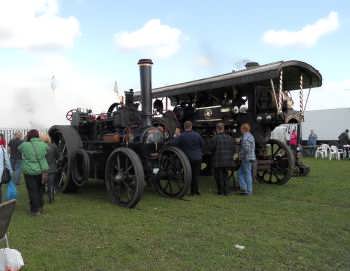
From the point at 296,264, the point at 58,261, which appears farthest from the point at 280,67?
the point at 58,261

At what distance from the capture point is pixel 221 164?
8172 mm

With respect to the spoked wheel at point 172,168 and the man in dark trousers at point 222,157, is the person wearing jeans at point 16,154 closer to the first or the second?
the spoked wheel at point 172,168

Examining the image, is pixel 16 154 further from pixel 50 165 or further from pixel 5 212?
pixel 5 212

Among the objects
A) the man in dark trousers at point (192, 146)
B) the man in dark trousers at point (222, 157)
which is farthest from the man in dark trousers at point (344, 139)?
the man in dark trousers at point (192, 146)

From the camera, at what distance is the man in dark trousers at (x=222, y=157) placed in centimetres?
817

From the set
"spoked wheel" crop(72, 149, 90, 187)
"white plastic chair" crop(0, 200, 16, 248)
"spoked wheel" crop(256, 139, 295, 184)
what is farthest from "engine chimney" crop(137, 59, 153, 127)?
"white plastic chair" crop(0, 200, 16, 248)

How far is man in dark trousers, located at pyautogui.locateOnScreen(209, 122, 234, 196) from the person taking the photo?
8.17 meters

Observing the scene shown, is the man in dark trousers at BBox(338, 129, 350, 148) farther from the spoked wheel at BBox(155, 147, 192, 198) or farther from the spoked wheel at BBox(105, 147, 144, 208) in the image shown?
the spoked wheel at BBox(105, 147, 144, 208)

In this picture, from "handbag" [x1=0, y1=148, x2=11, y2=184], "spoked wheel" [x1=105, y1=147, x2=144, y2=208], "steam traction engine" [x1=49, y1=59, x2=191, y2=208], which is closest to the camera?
"handbag" [x1=0, y1=148, x2=11, y2=184]

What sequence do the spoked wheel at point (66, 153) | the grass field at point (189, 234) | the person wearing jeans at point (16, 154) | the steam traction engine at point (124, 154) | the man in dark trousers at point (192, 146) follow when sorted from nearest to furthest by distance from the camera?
the grass field at point (189, 234), the steam traction engine at point (124, 154), the man in dark trousers at point (192, 146), the spoked wheel at point (66, 153), the person wearing jeans at point (16, 154)

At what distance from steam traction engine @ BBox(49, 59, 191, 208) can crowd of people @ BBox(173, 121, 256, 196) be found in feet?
1.14

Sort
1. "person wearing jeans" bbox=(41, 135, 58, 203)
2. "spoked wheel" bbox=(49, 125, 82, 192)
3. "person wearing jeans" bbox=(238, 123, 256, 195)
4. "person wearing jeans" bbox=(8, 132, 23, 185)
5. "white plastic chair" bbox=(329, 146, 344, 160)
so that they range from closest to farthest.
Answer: "person wearing jeans" bbox=(41, 135, 58, 203)
"spoked wheel" bbox=(49, 125, 82, 192)
"person wearing jeans" bbox=(238, 123, 256, 195)
"person wearing jeans" bbox=(8, 132, 23, 185)
"white plastic chair" bbox=(329, 146, 344, 160)

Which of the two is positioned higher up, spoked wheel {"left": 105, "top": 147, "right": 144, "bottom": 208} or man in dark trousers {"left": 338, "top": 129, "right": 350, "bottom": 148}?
man in dark trousers {"left": 338, "top": 129, "right": 350, "bottom": 148}

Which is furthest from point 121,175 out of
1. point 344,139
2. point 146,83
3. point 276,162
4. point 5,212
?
point 344,139
